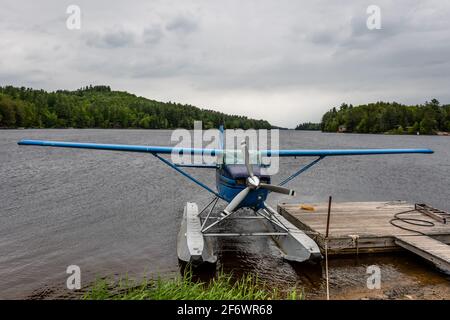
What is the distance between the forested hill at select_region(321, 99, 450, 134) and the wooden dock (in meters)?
95.2

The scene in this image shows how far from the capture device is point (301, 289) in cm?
736

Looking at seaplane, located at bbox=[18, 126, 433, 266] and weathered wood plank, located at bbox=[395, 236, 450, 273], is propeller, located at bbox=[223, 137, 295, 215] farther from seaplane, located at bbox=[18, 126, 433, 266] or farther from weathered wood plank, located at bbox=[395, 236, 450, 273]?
weathered wood plank, located at bbox=[395, 236, 450, 273]

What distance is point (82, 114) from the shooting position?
4035 inches

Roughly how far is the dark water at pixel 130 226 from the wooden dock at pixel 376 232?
32 centimetres

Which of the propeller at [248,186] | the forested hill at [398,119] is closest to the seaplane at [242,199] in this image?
the propeller at [248,186]

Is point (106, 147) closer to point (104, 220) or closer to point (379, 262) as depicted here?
point (104, 220)

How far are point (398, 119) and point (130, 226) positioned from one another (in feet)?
341

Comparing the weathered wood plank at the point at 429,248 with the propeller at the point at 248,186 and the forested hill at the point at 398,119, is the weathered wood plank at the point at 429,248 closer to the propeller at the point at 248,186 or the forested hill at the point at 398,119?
the propeller at the point at 248,186

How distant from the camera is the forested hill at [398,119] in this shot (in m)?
95.9

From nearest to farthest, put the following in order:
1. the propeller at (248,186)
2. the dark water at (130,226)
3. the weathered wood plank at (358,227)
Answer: the propeller at (248,186)
the dark water at (130,226)
the weathered wood plank at (358,227)

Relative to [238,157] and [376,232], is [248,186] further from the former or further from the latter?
[376,232]

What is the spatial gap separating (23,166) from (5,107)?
65.0 m

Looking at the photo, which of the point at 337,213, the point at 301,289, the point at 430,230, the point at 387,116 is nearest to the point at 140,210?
the point at 337,213

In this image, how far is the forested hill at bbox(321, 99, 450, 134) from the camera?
9594 cm
